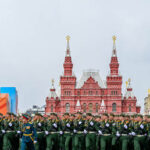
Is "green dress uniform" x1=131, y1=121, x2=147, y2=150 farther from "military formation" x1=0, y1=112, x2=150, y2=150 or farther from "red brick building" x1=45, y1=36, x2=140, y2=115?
"red brick building" x1=45, y1=36, x2=140, y2=115

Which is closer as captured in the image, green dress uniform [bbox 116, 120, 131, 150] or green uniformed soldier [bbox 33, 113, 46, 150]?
green dress uniform [bbox 116, 120, 131, 150]

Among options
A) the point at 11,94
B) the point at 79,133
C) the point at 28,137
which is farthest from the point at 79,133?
the point at 11,94

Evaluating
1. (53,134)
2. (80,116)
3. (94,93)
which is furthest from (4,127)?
(94,93)

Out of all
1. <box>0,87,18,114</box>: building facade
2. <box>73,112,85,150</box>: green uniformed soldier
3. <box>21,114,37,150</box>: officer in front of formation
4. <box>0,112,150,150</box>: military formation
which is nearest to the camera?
<box>21,114,37,150</box>: officer in front of formation

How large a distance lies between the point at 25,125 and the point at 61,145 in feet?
12.8

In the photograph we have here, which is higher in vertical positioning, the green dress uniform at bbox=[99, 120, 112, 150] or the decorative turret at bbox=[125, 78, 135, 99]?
the decorative turret at bbox=[125, 78, 135, 99]

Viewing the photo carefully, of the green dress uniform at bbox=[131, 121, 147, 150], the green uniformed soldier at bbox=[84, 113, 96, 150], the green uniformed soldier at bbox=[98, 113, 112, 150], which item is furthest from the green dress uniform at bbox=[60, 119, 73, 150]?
the green dress uniform at bbox=[131, 121, 147, 150]

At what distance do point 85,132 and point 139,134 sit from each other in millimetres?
2466

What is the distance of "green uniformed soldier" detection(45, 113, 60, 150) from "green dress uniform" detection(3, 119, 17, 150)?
1.93 meters

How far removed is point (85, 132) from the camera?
1583 cm

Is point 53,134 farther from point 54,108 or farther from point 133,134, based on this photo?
point 54,108

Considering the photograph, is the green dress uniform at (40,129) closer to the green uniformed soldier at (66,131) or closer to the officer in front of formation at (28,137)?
the green uniformed soldier at (66,131)

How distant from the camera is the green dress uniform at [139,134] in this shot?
14695mm

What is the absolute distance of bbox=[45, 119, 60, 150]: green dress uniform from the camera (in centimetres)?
1538
